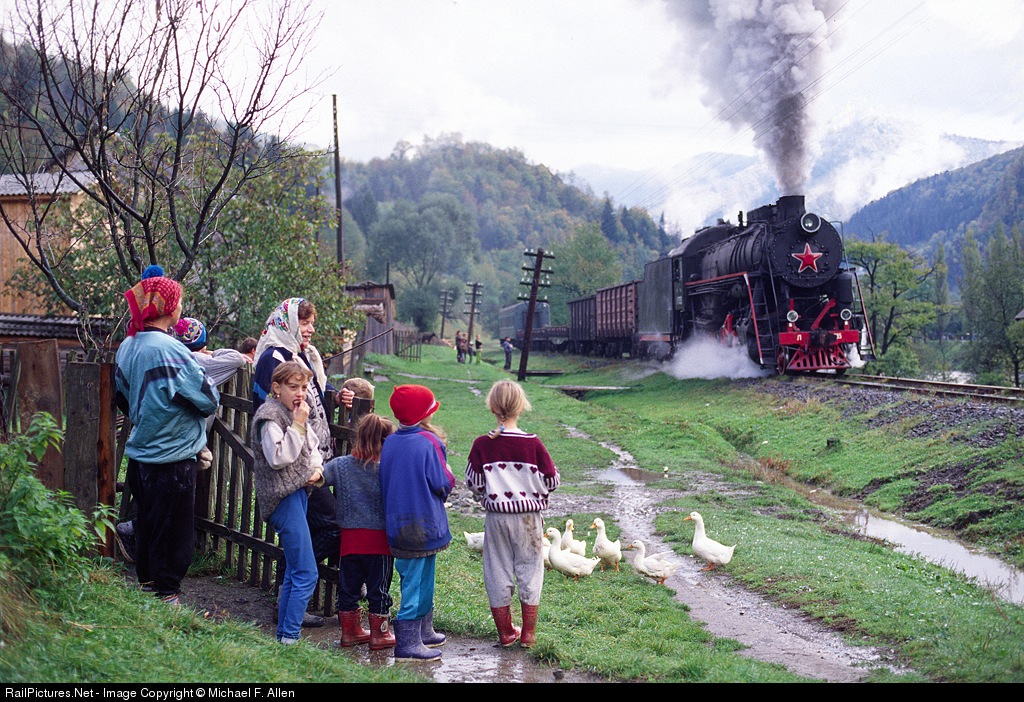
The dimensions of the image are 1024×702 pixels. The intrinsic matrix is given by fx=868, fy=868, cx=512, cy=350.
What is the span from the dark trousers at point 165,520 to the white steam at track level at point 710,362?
71.4ft

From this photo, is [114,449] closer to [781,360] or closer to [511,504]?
[511,504]

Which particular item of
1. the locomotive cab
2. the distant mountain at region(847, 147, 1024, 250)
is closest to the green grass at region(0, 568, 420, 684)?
the locomotive cab

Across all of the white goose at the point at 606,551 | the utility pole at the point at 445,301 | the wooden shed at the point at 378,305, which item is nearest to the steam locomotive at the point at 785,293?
the white goose at the point at 606,551

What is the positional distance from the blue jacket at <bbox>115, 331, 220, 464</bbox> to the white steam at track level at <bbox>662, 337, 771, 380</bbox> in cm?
2181

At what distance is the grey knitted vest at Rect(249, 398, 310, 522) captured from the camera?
5.11 m

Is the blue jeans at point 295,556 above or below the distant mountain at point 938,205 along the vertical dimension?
below

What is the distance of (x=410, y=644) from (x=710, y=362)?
A: 2443cm

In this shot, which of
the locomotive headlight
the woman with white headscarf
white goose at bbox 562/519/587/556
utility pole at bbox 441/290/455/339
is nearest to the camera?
the woman with white headscarf

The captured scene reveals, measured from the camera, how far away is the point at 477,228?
393 feet

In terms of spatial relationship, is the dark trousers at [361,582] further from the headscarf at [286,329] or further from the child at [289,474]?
the headscarf at [286,329]

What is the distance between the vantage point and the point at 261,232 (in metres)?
15.7

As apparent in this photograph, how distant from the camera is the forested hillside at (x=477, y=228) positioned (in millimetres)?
81625

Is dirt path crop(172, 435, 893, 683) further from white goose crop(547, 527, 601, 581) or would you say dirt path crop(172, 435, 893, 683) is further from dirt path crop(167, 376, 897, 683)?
white goose crop(547, 527, 601, 581)

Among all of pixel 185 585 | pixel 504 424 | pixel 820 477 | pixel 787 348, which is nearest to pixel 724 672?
pixel 504 424
